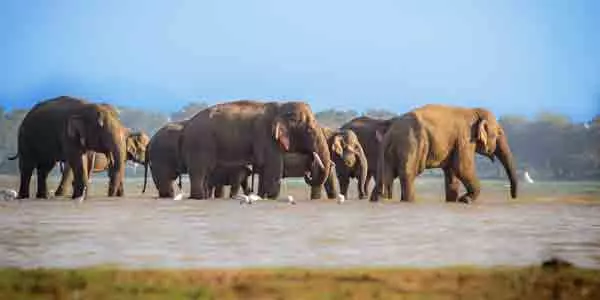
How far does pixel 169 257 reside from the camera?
4.42m

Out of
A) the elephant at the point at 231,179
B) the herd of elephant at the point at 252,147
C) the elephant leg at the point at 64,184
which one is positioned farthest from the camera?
the elephant leg at the point at 64,184

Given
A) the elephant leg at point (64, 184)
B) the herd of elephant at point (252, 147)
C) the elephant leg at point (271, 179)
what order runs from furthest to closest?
the elephant leg at point (64, 184)
the elephant leg at point (271, 179)
the herd of elephant at point (252, 147)

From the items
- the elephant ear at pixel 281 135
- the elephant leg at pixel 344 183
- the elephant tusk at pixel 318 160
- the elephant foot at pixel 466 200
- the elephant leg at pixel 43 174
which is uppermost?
the elephant ear at pixel 281 135

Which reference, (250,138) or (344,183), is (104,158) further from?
(344,183)

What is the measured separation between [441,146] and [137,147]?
4.25 metres

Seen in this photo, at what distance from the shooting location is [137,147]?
39.2ft

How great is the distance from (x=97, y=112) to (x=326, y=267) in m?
5.54

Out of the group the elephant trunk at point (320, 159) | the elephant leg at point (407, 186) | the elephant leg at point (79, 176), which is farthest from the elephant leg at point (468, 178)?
the elephant leg at point (79, 176)

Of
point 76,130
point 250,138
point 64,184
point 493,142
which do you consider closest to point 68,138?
point 76,130

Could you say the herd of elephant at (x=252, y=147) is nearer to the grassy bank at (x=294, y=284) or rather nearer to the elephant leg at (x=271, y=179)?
the elephant leg at (x=271, y=179)

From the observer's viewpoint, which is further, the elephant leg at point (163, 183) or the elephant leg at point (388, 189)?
the elephant leg at point (163, 183)

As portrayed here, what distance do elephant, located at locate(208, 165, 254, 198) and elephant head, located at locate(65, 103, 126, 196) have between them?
1.07 metres

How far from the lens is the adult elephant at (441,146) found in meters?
8.84

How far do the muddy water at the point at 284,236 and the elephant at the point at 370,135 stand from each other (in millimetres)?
4012
